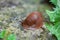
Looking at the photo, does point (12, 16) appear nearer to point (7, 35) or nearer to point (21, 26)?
point (21, 26)

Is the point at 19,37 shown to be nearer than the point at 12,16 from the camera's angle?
Yes

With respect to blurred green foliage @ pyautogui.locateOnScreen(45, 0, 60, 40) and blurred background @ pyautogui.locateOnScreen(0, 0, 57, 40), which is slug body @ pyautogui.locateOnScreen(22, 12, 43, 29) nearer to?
blurred background @ pyautogui.locateOnScreen(0, 0, 57, 40)

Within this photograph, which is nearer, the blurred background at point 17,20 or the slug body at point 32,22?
the blurred background at point 17,20

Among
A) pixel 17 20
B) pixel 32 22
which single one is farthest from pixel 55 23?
pixel 17 20

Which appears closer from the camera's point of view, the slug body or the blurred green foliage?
the blurred green foliage

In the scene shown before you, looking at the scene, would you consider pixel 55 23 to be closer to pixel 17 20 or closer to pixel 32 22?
pixel 32 22

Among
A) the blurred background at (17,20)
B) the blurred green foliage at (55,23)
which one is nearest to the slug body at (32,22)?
the blurred background at (17,20)

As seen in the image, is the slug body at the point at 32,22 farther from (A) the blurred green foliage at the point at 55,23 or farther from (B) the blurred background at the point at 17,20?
(A) the blurred green foliage at the point at 55,23

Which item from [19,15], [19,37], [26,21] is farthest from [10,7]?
[19,37]

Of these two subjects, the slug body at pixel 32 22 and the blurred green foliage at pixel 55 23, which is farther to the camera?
the slug body at pixel 32 22

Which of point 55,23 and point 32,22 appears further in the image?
point 32,22

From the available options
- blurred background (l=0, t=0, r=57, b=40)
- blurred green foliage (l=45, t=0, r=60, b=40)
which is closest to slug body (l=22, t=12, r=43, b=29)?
blurred background (l=0, t=0, r=57, b=40)
